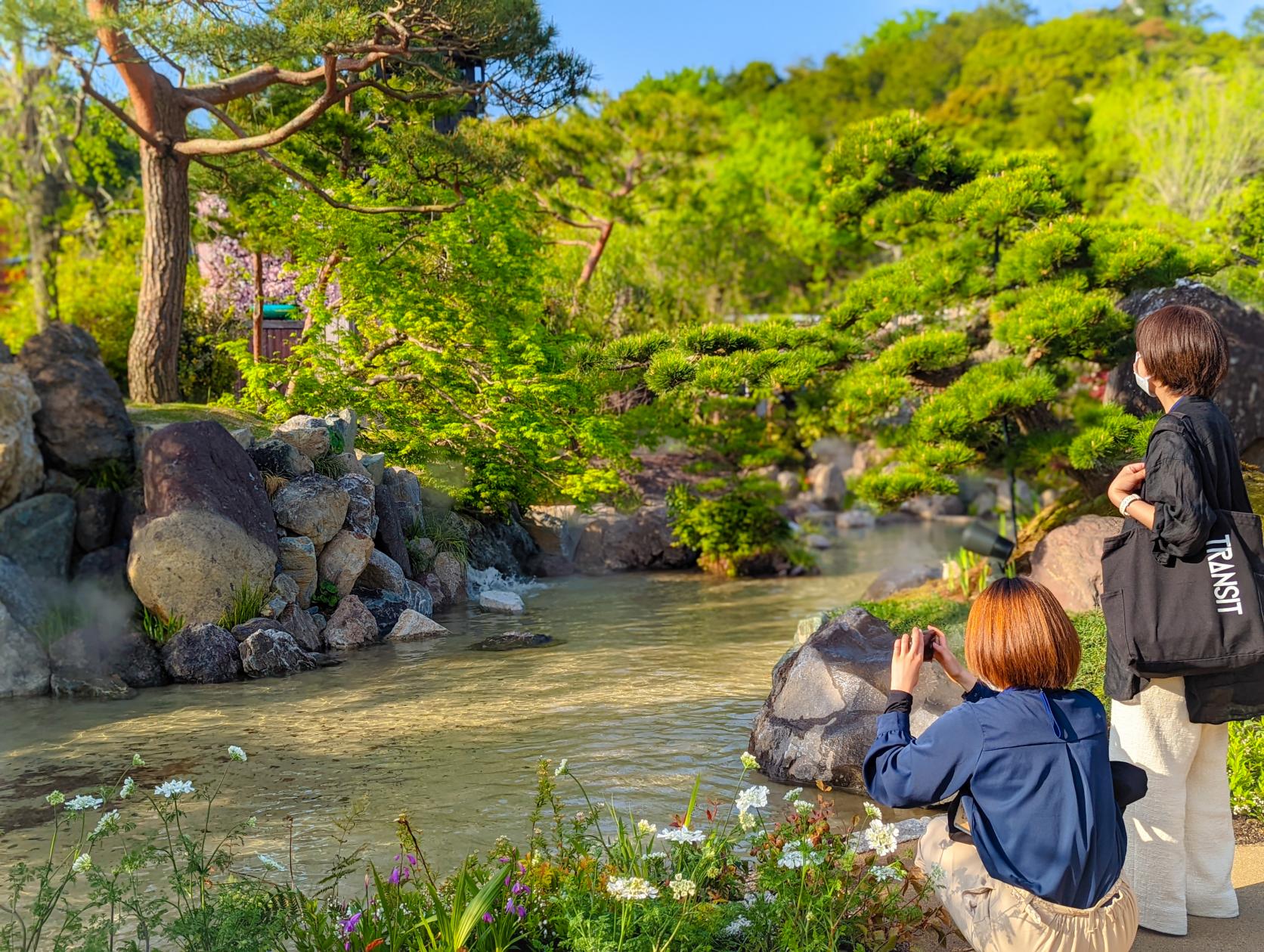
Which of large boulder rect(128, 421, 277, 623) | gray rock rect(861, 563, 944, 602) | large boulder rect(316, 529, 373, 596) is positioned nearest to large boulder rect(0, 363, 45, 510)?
large boulder rect(128, 421, 277, 623)

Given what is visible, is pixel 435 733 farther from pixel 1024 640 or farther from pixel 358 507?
pixel 1024 640

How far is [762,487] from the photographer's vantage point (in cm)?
1681

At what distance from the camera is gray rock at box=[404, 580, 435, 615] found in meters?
12.5

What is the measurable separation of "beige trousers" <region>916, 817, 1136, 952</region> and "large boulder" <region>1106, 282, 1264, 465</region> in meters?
7.75

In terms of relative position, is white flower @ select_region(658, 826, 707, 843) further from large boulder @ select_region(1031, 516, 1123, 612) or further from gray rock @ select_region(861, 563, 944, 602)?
gray rock @ select_region(861, 563, 944, 602)

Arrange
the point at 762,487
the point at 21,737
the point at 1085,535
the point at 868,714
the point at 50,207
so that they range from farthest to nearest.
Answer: the point at 50,207
the point at 762,487
the point at 1085,535
the point at 21,737
the point at 868,714

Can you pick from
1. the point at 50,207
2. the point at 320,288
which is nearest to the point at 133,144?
the point at 50,207

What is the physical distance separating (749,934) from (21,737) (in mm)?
6512

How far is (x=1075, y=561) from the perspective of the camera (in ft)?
31.7

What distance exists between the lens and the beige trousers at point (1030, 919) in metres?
2.95

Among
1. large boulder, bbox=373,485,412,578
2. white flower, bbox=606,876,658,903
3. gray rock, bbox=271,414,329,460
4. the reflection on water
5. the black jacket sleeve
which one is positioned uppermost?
gray rock, bbox=271,414,329,460

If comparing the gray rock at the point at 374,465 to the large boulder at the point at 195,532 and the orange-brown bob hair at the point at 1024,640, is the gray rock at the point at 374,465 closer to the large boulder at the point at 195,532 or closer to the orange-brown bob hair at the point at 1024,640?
the large boulder at the point at 195,532

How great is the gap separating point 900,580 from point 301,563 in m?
6.37

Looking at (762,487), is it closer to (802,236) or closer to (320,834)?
(320,834)
